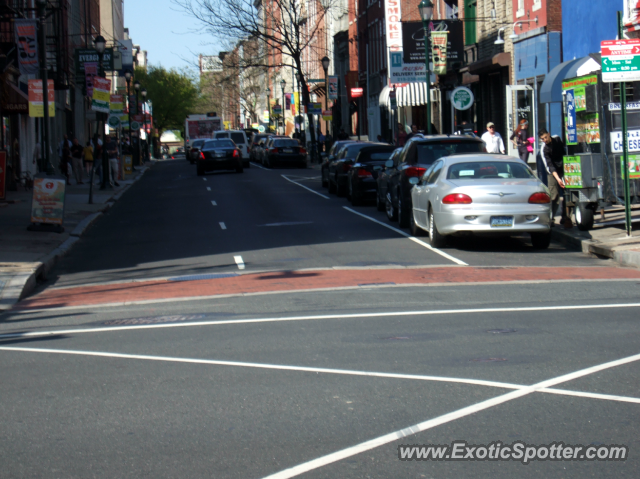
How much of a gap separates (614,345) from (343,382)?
2.56 metres

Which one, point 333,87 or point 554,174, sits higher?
point 333,87

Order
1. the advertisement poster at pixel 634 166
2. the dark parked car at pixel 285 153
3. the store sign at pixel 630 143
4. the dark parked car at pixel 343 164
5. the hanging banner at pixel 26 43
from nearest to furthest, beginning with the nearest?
the store sign at pixel 630 143 → the advertisement poster at pixel 634 166 → the dark parked car at pixel 343 164 → the hanging banner at pixel 26 43 → the dark parked car at pixel 285 153

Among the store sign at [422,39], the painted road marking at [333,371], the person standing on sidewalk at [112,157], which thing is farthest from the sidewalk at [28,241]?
the store sign at [422,39]

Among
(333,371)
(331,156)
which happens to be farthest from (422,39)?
(333,371)

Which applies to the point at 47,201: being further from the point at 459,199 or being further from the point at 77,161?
the point at 77,161

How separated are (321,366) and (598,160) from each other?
11.0 meters

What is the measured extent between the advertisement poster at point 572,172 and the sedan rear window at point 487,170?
4.92ft

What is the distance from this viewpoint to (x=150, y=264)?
50.4ft

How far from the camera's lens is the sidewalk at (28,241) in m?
12.8

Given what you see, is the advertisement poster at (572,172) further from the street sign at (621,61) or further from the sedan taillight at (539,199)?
the street sign at (621,61)

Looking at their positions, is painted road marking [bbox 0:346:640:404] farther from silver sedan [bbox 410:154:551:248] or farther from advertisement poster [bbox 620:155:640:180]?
advertisement poster [bbox 620:155:640:180]

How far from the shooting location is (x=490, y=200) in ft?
48.9

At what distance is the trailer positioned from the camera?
1666 cm

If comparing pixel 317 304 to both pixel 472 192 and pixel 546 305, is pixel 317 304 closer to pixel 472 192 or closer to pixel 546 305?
pixel 546 305
